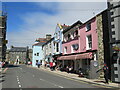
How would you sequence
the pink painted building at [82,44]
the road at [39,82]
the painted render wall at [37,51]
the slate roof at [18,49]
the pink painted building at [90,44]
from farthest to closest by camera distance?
the slate roof at [18,49] < the painted render wall at [37,51] < the pink painted building at [82,44] < the pink painted building at [90,44] < the road at [39,82]

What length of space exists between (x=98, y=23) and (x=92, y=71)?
5.88m

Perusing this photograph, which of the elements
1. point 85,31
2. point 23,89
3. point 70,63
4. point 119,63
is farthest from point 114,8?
point 70,63

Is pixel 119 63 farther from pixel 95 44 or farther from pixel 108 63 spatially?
pixel 95 44

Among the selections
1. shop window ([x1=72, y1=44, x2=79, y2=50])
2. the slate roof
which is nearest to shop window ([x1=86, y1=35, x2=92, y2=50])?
shop window ([x1=72, y1=44, x2=79, y2=50])

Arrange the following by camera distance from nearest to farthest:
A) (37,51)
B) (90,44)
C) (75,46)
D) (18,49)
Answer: (90,44) → (75,46) → (37,51) → (18,49)

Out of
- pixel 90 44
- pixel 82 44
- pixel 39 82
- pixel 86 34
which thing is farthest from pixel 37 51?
pixel 39 82

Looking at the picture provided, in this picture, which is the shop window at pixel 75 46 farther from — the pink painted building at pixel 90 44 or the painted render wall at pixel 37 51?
the painted render wall at pixel 37 51

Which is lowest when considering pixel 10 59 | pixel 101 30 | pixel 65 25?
pixel 10 59

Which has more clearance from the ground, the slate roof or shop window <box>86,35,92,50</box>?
the slate roof

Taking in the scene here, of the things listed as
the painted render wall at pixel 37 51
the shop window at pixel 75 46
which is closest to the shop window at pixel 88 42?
the shop window at pixel 75 46

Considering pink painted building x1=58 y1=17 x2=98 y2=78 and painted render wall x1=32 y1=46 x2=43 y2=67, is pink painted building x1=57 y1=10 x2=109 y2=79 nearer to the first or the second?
pink painted building x1=58 y1=17 x2=98 y2=78

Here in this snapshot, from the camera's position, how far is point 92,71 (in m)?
15.9

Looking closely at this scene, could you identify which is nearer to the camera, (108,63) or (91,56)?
(108,63)

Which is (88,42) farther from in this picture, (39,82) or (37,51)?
(37,51)
